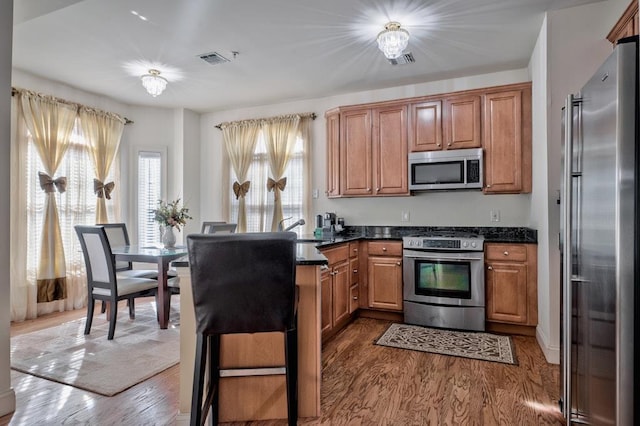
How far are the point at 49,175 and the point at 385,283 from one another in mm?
3918

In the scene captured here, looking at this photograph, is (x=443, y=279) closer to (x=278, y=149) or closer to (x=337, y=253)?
(x=337, y=253)

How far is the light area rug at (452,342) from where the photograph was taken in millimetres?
2949

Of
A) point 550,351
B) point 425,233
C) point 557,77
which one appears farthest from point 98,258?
point 557,77

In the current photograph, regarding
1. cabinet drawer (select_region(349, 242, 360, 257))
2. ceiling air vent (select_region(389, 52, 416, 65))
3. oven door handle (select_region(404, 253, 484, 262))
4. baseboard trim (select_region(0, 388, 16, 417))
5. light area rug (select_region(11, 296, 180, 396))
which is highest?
ceiling air vent (select_region(389, 52, 416, 65))

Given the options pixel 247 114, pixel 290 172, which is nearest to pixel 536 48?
pixel 290 172

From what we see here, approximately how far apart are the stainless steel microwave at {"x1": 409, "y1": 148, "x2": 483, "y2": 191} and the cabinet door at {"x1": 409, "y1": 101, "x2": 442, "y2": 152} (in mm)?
88

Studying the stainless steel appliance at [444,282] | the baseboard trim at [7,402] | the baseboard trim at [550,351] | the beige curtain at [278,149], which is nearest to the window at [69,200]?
the beige curtain at [278,149]

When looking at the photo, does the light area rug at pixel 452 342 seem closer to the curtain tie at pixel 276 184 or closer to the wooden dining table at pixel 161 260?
the wooden dining table at pixel 161 260

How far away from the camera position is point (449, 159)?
390 cm

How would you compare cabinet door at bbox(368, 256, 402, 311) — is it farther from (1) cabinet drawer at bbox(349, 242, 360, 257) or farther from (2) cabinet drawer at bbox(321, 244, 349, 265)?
(2) cabinet drawer at bbox(321, 244, 349, 265)

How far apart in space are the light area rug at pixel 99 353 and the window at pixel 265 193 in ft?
5.99

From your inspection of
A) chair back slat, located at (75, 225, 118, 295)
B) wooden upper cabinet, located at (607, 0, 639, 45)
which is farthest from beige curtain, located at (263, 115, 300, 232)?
wooden upper cabinet, located at (607, 0, 639, 45)

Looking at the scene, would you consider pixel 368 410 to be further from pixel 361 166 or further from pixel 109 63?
pixel 109 63

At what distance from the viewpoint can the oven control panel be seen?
350 centimetres
